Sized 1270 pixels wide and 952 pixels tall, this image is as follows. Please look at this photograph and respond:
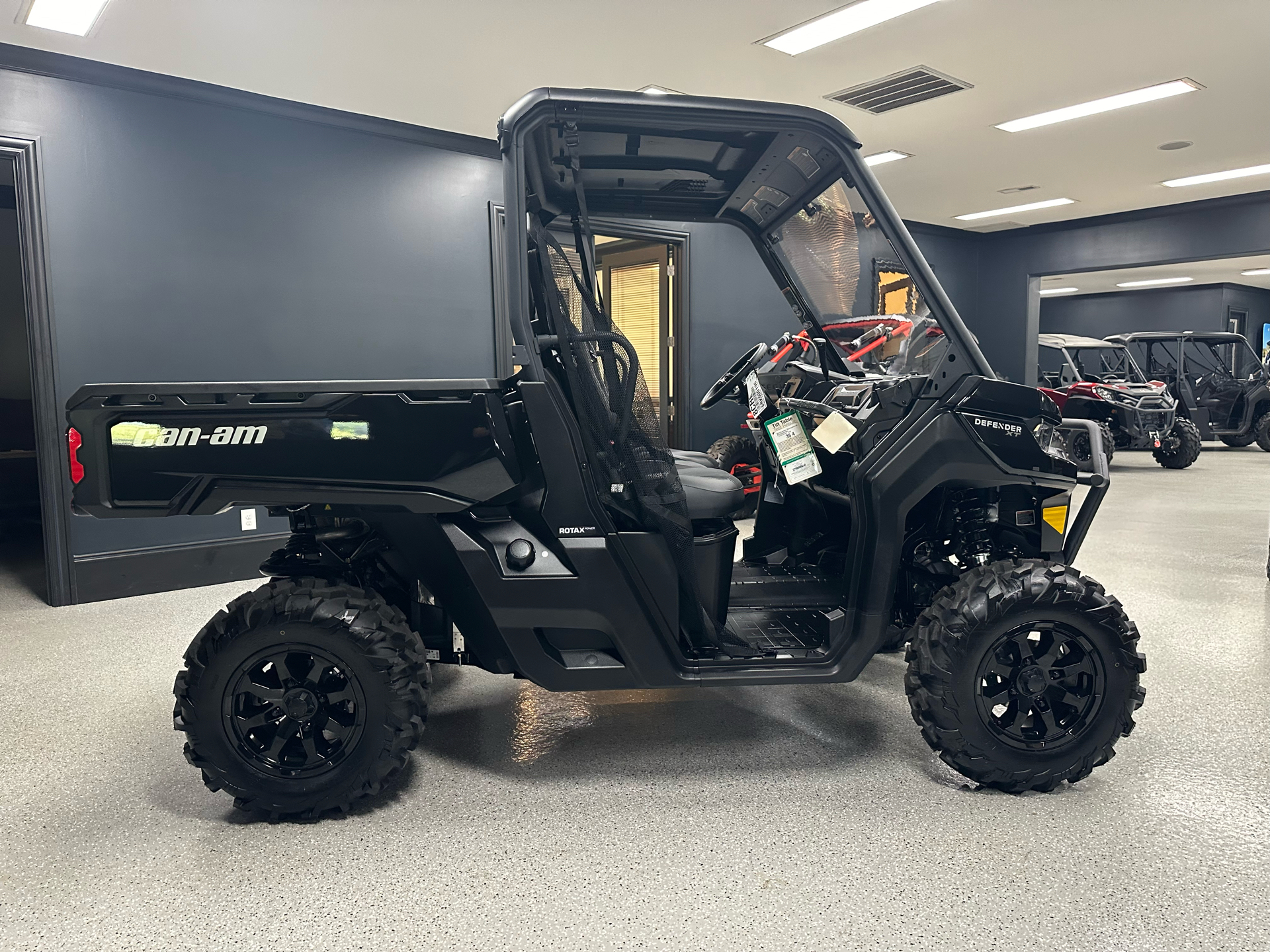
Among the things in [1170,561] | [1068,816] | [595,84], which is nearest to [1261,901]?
[1068,816]

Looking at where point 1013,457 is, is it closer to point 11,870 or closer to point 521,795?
point 521,795

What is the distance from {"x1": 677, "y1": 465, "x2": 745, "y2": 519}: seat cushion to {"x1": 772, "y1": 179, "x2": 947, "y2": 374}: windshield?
2.00 ft

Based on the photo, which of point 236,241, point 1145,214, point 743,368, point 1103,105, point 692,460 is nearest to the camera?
point 692,460

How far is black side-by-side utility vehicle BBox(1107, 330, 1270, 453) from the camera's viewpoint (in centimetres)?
1195

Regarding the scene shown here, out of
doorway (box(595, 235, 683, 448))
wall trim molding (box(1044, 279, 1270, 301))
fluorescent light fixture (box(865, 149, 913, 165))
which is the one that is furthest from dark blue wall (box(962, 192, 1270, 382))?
wall trim molding (box(1044, 279, 1270, 301))

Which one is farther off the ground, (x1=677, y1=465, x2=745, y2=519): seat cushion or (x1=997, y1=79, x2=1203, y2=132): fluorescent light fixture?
(x1=997, y1=79, x2=1203, y2=132): fluorescent light fixture

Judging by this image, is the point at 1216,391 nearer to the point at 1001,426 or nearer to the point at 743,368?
the point at 743,368

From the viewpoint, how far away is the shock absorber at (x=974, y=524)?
2471 millimetres

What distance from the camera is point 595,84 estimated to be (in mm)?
4969

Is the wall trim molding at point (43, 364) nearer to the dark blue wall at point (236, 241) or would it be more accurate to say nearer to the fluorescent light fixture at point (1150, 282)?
the dark blue wall at point (236, 241)

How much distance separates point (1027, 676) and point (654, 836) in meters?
1.02

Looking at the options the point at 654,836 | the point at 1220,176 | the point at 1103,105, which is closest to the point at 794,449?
the point at 654,836

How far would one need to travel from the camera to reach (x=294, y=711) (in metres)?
2.08

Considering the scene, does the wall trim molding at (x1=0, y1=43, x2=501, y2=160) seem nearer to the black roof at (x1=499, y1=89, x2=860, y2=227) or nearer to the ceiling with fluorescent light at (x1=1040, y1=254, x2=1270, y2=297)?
the black roof at (x1=499, y1=89, x2=860, y2=227)
